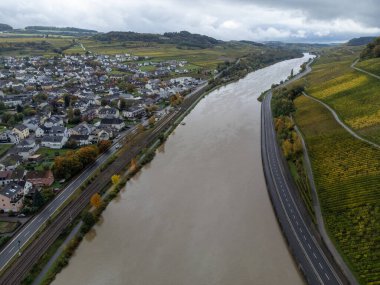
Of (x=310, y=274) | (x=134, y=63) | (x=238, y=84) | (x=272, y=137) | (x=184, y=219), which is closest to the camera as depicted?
(x=310, y=274)

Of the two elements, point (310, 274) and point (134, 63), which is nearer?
point (310, 274)

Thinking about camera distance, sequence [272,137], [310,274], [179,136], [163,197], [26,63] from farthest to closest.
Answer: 1. [26,63]
2. [179,136]
3. [272,137]
4. [163,197]
5. [310,274]

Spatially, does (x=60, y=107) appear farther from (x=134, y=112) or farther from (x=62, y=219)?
(x=62, y=219)

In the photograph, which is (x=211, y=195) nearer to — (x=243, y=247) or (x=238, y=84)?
(x=243, y=247)

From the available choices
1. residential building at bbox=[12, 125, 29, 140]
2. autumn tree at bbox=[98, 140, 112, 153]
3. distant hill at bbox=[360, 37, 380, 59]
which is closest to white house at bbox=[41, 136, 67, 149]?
residential building at bbox=[12, 125, 29, 140]

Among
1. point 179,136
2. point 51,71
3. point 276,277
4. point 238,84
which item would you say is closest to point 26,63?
point 51,71

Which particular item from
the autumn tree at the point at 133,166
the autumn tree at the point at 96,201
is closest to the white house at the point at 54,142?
the autumn tree at the point at 133,166

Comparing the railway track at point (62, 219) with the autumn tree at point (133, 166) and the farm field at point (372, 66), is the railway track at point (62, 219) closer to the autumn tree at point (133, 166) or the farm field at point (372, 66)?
the autumn tree at point (133, 166)
